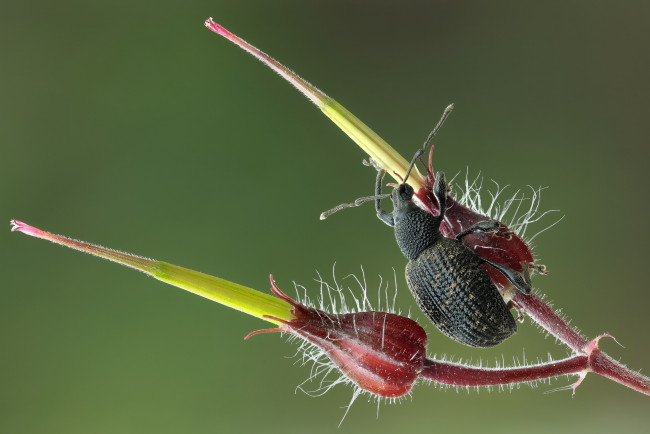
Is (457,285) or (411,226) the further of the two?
(411,226)

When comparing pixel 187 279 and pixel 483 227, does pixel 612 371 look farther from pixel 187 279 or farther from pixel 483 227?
pixel 187 279

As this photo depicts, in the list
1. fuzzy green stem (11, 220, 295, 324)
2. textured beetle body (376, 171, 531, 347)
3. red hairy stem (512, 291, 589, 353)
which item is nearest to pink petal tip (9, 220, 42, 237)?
fuzzy green stem (11, 220, 295, 324)

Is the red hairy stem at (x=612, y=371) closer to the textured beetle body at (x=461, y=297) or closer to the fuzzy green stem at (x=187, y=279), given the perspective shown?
the textured beetle body at (x=461, y=297)

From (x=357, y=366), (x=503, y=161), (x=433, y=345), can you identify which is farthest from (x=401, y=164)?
(x=503, y=161)

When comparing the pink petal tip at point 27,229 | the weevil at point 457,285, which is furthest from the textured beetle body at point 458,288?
the pink petal tip at point 27,229

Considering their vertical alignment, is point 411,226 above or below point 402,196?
below

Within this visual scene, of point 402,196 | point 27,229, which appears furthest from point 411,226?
point 27,229

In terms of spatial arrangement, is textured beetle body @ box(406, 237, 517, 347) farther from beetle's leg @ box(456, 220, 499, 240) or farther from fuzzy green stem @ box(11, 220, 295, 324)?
fuzzy green stem @ box(11, 220, 295, 324)
